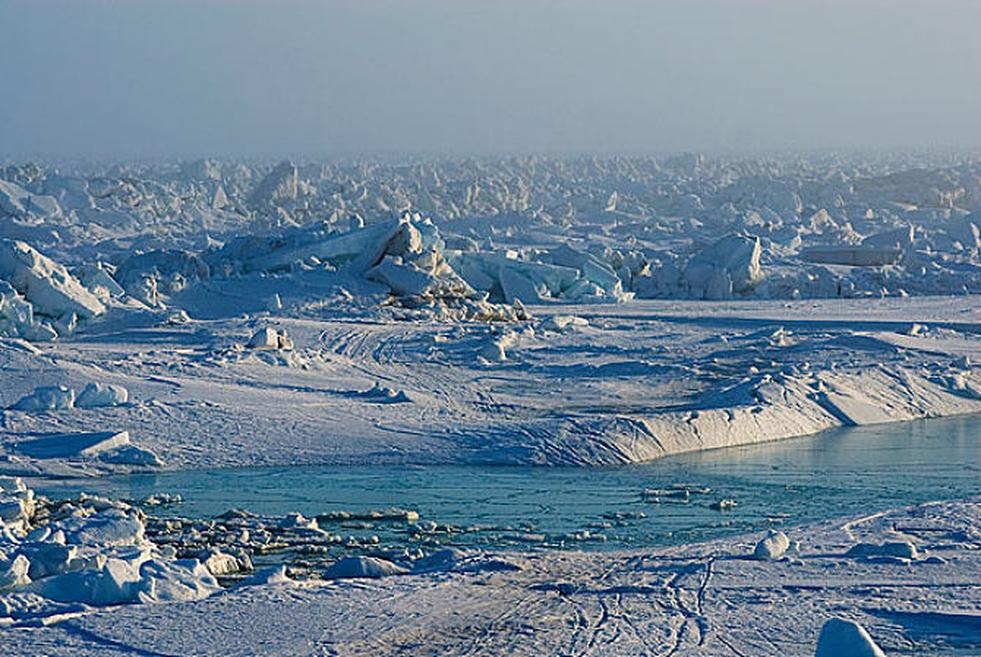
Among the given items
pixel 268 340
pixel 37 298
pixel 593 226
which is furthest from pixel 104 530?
pixel 593 226

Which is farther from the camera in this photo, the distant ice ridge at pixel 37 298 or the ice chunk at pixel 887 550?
the distant ice ridge at pixel 37 298

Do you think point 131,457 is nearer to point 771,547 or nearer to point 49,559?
point 49,559

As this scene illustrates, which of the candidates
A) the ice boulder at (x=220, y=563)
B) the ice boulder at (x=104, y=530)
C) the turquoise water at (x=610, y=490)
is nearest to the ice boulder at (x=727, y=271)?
the turquoise water at (x=610, y=490)

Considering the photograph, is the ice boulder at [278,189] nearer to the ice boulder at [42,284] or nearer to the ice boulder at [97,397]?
the ice boulder at [42,284]

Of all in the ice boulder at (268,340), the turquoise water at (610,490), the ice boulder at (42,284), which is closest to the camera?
the turquoise water at (610,490)

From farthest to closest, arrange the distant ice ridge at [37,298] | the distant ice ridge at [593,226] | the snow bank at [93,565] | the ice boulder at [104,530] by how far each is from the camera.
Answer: the distant ice ridge at [593,226]
the distant ice ridge at [37,298]
the ice boulder at [104,530]
the snow bank at [93,565]
